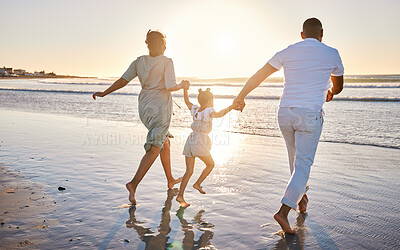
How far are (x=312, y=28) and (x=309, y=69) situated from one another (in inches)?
18.7

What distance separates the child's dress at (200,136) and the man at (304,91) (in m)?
1.04

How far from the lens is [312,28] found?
3453 mm

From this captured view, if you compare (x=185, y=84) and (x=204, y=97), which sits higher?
(x=185, y=84)

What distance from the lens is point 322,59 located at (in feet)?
10.7

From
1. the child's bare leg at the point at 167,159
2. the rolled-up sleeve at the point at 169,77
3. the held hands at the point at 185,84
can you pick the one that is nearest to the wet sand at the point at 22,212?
the child's bare leg at the point at 167,159

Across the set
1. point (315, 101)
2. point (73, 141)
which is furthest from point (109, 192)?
point (73, 141)

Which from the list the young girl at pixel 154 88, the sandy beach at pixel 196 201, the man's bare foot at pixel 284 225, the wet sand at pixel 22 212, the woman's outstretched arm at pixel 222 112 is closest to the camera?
the wet sand at pixel 22 212

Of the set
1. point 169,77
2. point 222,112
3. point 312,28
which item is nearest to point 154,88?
point 169,77

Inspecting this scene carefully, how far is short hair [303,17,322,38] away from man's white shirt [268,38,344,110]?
0.32 ft

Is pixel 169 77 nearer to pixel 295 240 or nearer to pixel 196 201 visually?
pixel 196 201

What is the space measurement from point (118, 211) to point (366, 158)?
16.6ft

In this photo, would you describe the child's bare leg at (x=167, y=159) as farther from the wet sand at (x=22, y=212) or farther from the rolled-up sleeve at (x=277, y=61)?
the rolled-up sleeve at (x=277, y=61)

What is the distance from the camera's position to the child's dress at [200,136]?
4.22 metres

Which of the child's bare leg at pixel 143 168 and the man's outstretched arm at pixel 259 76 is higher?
the man's outstretched arm at pixel 259 76
